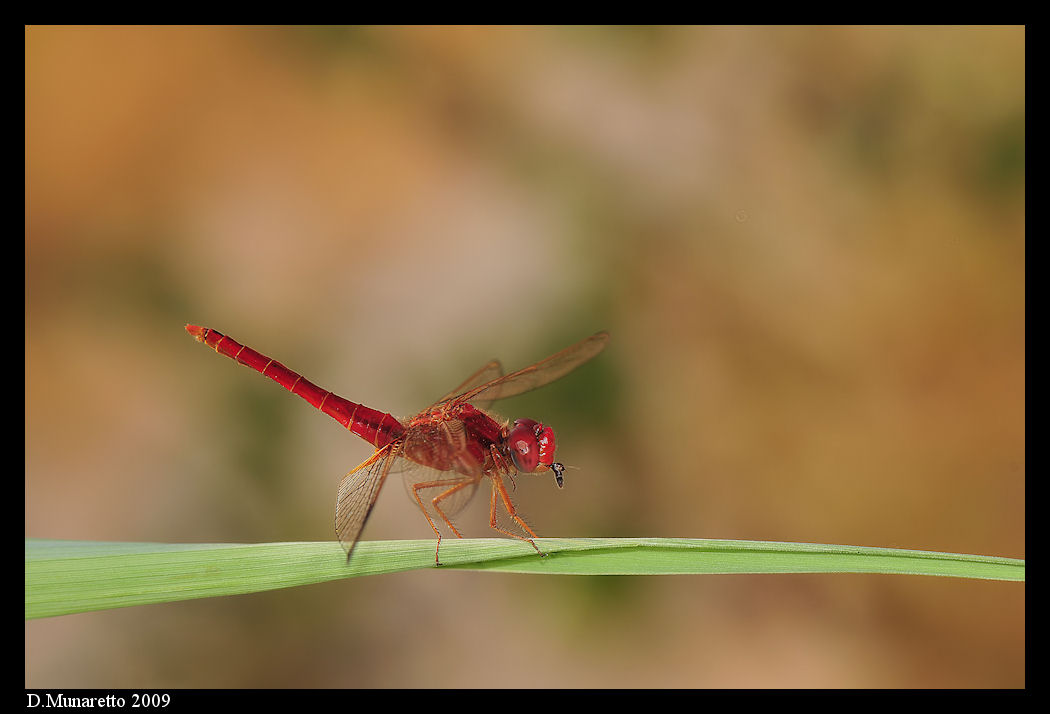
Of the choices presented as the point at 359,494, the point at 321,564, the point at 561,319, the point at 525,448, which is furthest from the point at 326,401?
the point at 561,319

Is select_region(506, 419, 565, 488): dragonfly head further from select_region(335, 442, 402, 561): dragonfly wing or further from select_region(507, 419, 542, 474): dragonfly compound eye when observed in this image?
select_region(335, 442, 402, 561): dragonfly wing

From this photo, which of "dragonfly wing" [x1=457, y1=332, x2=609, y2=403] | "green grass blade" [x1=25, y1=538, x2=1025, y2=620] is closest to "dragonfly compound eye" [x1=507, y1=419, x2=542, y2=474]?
"dragonfly wing" [x1=457, y1=332, x2=609, y2=403]

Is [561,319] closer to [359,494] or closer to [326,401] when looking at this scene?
[326,401]

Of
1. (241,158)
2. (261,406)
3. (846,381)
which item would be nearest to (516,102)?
(241,158)

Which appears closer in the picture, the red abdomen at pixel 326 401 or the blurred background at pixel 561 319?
the red abdomen at pixel 326 401

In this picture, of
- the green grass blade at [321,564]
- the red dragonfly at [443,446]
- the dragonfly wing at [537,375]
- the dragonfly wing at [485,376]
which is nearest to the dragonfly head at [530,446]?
the red dragonfly at [443,446]

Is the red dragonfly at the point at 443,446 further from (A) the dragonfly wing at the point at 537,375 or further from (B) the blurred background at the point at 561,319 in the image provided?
(B) the blurred background at the point at 561,319

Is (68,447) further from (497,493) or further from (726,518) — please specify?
(726,518)
